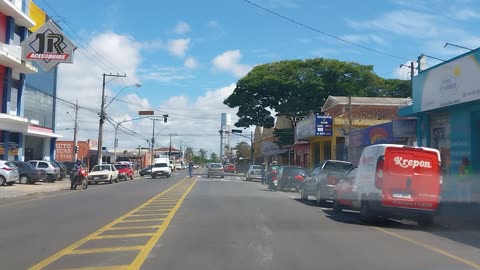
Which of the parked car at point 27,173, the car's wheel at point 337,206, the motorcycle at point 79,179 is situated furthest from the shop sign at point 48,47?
the car's wheel at point 337,206

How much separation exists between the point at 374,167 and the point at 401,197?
1097 millimetres

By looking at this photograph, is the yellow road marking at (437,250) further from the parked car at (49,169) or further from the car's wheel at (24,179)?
the parked car at (49,169)

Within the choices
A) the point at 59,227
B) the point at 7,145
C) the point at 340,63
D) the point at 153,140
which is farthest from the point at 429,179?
the point at 153,140

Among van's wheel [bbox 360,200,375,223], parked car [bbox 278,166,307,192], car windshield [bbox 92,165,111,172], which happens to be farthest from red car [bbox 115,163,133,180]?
van's wheel [bbox 360,200,375,223]

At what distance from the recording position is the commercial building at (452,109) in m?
20.2

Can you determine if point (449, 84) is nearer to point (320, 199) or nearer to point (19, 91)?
point (320, 199)

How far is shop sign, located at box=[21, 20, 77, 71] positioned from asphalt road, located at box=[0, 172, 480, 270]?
39.0ft

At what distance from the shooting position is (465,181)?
21.0 metres

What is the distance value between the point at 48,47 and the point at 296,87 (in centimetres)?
3653

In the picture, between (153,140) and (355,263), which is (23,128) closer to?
(355,263)

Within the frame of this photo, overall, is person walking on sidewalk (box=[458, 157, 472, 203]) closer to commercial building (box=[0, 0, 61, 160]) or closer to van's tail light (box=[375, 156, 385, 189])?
van's tail light (box=[375, 156, 385, 189])

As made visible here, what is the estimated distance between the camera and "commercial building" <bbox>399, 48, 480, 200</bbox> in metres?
20.2

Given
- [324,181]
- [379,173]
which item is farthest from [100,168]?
[379,173]

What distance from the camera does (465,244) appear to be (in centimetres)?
1188
